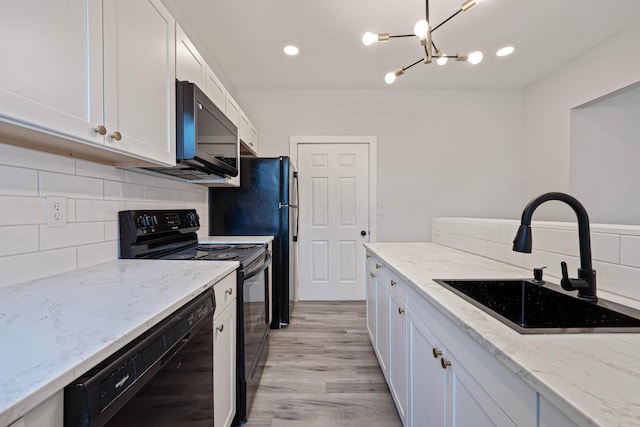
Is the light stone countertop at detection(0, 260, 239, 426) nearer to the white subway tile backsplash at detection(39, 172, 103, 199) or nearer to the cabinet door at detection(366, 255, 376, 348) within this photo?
the white subway tile backsplash at detection(39, 172, 103, 199)

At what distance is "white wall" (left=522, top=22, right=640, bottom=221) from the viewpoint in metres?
2.51

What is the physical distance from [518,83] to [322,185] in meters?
2.71

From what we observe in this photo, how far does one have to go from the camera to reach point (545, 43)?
8.75 ft

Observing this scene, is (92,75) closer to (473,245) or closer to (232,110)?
(232,110)

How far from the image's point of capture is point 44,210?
111 cm

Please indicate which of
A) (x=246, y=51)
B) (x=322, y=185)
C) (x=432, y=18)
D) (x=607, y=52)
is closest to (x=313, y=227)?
(x=322, y=185)

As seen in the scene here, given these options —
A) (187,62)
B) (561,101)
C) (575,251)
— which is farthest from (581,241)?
(561,101)

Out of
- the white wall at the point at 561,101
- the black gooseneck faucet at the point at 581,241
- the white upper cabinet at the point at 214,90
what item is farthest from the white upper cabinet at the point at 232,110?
the white wall at the point at 561,101

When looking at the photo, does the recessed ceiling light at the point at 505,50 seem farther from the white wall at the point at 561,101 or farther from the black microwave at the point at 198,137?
the black microwave at the point at 198,137

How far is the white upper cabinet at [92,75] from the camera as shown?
77cm

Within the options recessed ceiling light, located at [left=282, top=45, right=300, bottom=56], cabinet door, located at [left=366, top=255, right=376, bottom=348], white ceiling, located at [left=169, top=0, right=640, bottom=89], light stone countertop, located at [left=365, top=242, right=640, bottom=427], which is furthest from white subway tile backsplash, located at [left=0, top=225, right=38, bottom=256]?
recessed ceiling light, located at [left=282, top=45, right=300, bottom=56]

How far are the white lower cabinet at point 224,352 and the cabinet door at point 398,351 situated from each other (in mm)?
842

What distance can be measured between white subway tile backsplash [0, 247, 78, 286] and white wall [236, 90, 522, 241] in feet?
8.60

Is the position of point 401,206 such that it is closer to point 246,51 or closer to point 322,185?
point 322,185
